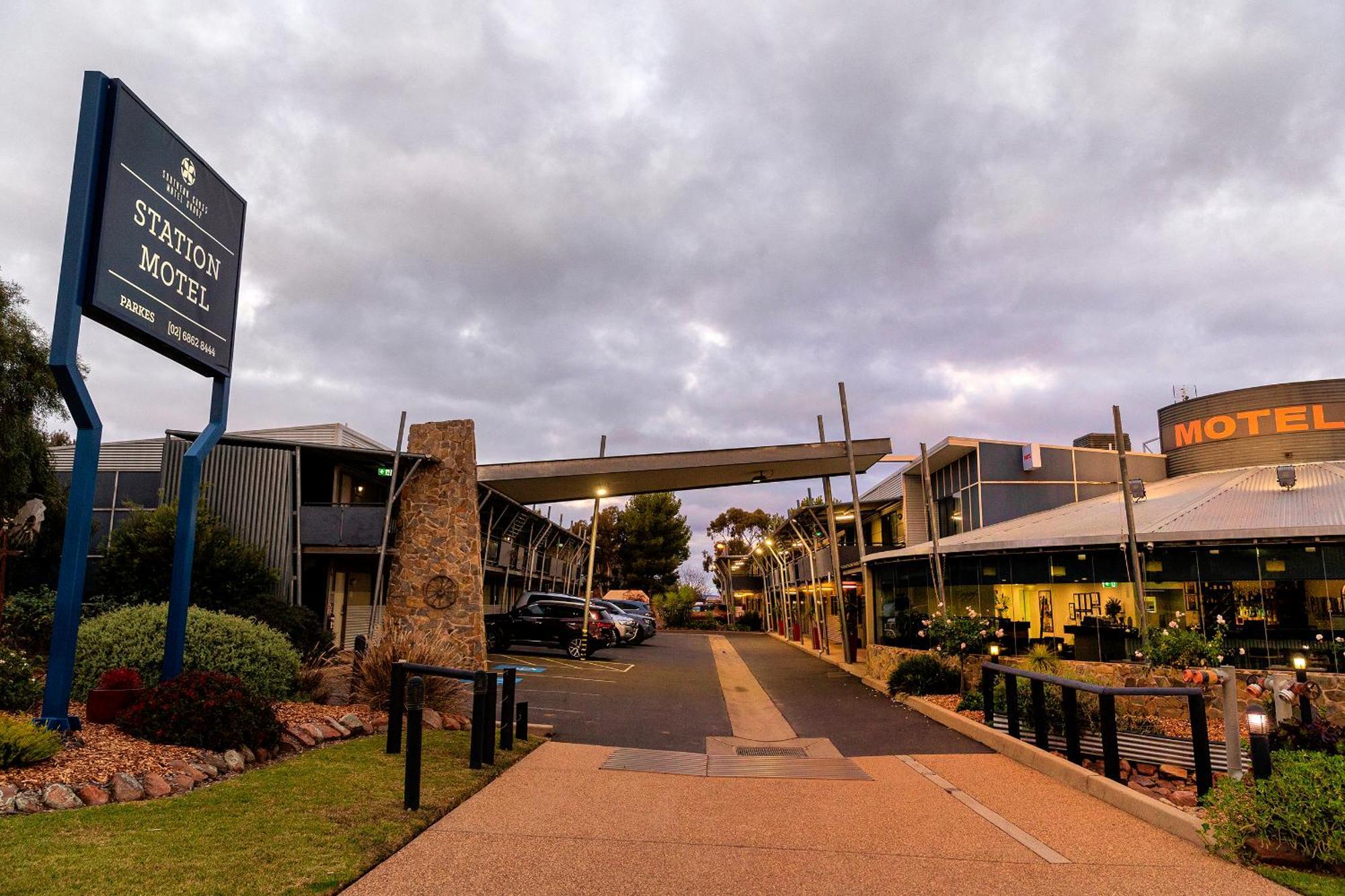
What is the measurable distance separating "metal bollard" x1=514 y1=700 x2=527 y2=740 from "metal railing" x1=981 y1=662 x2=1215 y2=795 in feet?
19.8

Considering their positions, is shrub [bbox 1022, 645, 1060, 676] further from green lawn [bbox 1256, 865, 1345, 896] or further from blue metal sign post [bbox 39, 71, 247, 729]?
blue metal sign post [bbox 39, 71, 247, 729]

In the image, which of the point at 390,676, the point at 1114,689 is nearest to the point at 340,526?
the point at 390,676

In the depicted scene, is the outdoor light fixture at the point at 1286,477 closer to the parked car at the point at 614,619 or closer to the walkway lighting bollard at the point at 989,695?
the walkway lighting bollard at the point at 989,695

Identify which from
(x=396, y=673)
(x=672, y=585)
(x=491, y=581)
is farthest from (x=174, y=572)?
(x=672, y=585)

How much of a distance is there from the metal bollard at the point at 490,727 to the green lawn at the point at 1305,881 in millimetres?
6368

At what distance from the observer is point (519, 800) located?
735cm

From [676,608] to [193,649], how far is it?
162 feet

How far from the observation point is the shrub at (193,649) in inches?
367

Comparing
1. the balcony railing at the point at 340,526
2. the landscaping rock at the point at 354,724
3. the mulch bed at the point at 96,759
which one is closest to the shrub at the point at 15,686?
the mulch bed at the point at 96,759

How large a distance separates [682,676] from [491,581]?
19.7 metres

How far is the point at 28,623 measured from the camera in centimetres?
1388

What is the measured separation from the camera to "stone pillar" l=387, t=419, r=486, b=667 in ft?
68.1

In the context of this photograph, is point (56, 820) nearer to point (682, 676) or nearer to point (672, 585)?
point (682, 676)

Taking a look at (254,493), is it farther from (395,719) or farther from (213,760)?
(213,760)
